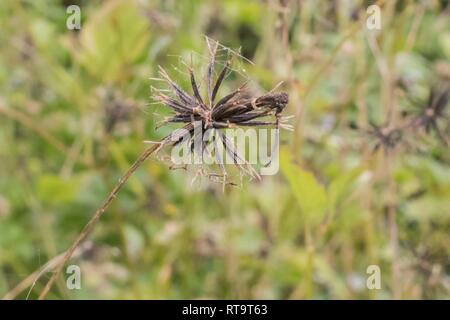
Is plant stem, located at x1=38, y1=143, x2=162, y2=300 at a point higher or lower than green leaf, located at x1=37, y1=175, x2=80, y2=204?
lower

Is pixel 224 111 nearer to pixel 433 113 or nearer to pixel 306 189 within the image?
pixel 306 189

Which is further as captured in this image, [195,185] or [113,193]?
[195,185]

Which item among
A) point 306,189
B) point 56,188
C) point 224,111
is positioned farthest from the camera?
point 56,188

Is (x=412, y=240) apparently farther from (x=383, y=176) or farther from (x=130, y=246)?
(x=130, y=246)

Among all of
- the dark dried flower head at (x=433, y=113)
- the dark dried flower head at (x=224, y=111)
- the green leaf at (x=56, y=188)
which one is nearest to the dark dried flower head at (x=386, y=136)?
the dark dried flower head at (x=433, y=113)

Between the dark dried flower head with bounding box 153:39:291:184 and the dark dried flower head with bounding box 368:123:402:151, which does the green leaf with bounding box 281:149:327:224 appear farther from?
the dark dried flower head with bounding box 153:39:291:184

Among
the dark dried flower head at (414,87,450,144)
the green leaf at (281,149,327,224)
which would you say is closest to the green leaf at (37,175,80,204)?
the green leaf at (281,149,327,224)

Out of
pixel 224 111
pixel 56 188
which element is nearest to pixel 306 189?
pixel 224 111

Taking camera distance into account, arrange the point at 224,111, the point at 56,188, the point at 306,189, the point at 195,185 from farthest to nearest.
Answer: the point at 195,185 → the point at 56,188 → the point at 306,189 → the point at 224,111

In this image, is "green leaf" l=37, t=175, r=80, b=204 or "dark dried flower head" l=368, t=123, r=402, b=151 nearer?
"dark dried flower head" l=368, t=123, r=402, b=151
